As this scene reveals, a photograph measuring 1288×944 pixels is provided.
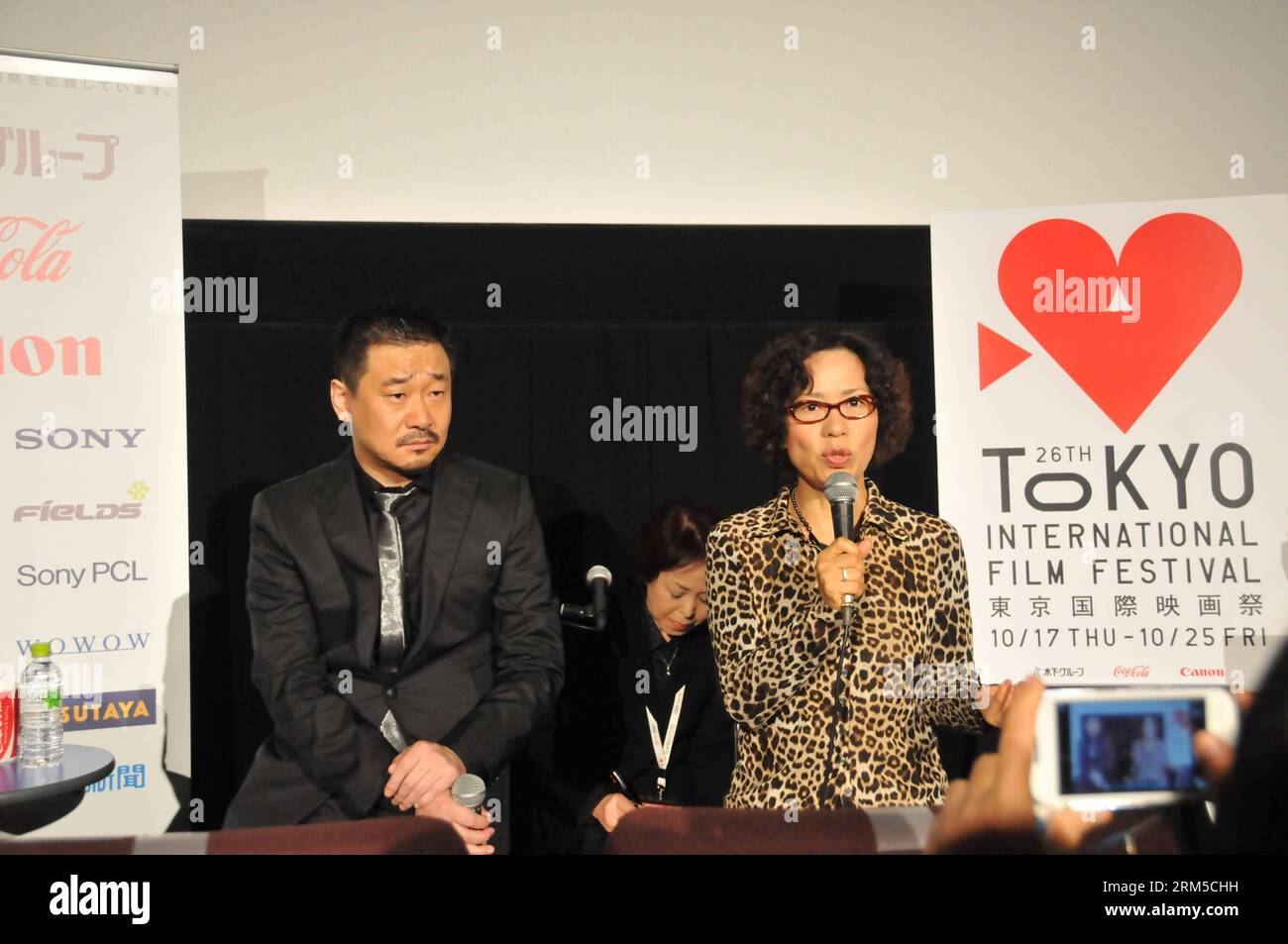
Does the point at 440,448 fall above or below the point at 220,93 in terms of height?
below

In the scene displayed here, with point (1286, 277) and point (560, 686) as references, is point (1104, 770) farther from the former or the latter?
point (1286, 277)

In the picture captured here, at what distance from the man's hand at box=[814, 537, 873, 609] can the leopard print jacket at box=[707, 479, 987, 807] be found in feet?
0.61

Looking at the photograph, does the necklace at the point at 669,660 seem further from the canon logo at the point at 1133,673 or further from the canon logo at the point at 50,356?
the canon logo at the point at 50,356

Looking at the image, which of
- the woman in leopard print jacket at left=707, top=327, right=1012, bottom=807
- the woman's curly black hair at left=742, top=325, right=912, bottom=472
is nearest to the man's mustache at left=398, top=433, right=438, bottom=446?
the woman's curly black hair at left=742, top=325, right=912, bottom=472

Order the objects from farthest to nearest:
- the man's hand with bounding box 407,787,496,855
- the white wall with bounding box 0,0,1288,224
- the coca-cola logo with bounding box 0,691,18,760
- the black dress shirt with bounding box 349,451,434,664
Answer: the white wall with bounding box 0,0,1288,224
the black dress shirt with bounding box 349,451,434,664
the man's hand with bounding box 407,787,496,855
the coca-cola logo with bounding box 0,691,18,760

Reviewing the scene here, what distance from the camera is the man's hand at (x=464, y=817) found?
2754 millimetres

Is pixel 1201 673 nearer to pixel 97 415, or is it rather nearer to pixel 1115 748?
pixel 1115 748

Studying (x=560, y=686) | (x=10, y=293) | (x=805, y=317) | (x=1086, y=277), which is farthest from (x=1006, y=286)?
(x=10, y=293)

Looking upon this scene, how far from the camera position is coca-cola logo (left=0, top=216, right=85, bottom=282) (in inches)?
116

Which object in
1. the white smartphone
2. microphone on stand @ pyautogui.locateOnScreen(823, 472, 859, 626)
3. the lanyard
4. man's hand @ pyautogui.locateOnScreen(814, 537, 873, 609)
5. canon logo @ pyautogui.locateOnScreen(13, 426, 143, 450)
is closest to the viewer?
the white smartphone

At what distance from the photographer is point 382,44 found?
12.4 feet

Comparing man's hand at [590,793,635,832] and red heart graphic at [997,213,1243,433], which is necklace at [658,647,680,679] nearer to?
man's hand at [590,793,635,832]

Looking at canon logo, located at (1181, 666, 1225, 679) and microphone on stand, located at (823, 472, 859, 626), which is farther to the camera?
canon logo, located at (1181, 666, 1225, 679)
